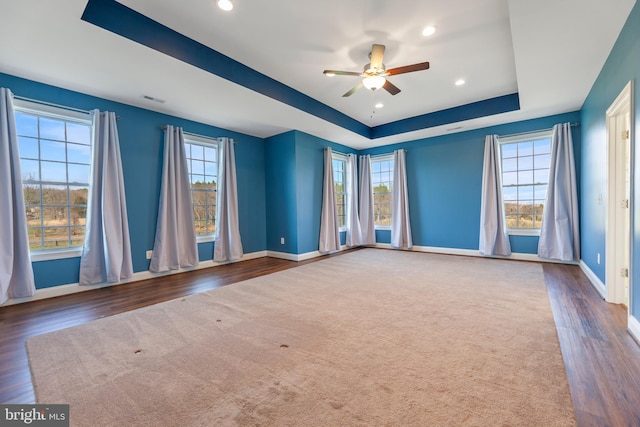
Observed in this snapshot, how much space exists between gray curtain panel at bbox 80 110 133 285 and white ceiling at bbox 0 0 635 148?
0.57 metres

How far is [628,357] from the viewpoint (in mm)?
1757

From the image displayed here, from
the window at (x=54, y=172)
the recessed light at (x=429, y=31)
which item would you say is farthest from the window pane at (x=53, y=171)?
the recessed light at (x=429, y=31)

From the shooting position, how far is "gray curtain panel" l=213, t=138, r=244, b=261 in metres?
4.91

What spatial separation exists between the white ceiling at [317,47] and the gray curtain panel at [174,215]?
0.64 m

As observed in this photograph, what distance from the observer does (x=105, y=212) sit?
347 centimetres

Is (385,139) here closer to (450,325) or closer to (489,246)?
(489,246)

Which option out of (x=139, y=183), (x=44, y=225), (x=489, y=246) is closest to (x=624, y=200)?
(x=489, y=246)

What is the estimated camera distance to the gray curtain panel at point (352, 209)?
21.4 feet

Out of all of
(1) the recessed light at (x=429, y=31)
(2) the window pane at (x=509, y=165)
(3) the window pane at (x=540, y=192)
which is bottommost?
(3) the window pane at (x=540, y=192)

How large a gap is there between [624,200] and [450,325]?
Result: 2.24 meters

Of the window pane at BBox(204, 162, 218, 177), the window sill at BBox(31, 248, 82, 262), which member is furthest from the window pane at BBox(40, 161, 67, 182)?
the window pane at BBox(204, 162, 218, 177)

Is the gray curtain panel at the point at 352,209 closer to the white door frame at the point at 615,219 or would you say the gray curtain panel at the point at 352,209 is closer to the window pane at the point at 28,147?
the white door frame at the point at 615,219

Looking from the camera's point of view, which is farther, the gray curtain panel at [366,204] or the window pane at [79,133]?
the gray curtain panel at [366,204]

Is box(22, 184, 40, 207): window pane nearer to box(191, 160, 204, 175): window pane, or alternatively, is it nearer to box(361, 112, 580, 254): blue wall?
box(191, 160, 204, 175): window pane
